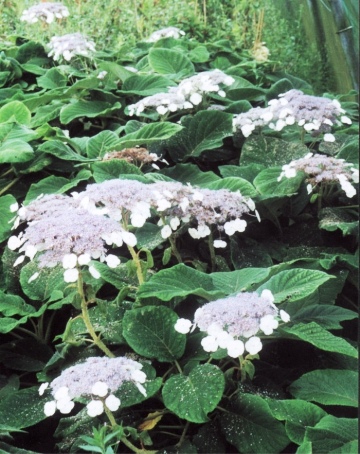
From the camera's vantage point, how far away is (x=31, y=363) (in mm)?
1050

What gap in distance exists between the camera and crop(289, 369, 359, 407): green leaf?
2.78 ft

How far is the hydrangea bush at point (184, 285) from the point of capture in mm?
797

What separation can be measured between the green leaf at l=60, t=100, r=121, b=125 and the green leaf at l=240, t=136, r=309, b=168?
0.41 metres

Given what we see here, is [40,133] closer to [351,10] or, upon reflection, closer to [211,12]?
[211,12]

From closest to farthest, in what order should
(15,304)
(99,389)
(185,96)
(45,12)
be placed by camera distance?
1. (99,389)
2. (15,304)
3. (185,96)
4. (45,12)

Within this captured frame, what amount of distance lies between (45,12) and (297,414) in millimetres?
1617

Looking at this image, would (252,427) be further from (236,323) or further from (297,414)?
(236,323)

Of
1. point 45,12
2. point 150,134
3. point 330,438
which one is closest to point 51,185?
point 150,134

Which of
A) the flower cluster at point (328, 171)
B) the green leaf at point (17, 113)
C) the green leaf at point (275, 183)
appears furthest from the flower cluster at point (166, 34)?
the flower cluster at point (328, 171)

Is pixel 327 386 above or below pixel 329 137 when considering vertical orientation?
below

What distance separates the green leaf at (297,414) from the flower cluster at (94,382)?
0.18 m

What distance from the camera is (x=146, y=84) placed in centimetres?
177

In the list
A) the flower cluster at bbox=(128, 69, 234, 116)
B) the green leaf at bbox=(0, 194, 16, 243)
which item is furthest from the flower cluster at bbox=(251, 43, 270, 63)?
the green leaf at bbox=(0, 194, 16, 243)

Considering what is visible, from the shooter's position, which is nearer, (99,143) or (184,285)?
(184,285)
